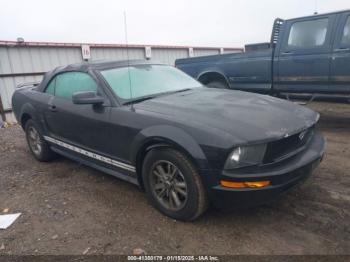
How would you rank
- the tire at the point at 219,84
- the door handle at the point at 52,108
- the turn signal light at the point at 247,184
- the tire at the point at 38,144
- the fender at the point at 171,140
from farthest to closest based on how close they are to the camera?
the tire at the point at 219,84 < the tire at the point at 38,144 < the door handle at the point at 52,108 < the fender at the point at 171,140 < the turn signal light at the point at 247,184

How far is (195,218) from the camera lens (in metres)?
2.91

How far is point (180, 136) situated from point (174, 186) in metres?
0.53

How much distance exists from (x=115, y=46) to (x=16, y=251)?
38.3ft

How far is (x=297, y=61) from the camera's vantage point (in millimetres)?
6141

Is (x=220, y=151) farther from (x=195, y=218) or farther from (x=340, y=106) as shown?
(x=340, y=106)

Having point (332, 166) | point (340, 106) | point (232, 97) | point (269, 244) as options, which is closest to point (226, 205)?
point (269, 244)

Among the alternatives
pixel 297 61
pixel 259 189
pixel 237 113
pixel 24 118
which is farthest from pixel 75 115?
pixel 297 61

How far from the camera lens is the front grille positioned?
262cm

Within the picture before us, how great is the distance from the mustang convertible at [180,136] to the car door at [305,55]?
9.45ft

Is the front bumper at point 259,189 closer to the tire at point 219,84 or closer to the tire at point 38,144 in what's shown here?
the tire at point 38,144

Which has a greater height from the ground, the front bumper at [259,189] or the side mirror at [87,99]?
the side mirror at [87,99]

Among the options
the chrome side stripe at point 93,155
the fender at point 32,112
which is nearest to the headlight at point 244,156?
the chrome side stripe at point 93,155

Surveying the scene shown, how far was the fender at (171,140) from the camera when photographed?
8.66 ft

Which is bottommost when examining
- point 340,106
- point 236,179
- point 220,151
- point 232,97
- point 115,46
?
point 340,106
